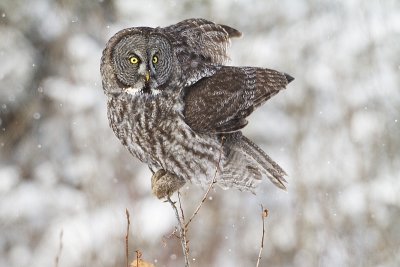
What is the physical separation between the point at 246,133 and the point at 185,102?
6253 mm

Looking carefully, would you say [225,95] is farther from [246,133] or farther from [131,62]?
[246,133]

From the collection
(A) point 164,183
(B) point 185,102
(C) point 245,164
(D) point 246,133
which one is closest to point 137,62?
(B) point 185,102

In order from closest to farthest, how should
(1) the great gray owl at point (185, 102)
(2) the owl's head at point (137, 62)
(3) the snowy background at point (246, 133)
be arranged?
(2) the owl's head at point (137, 62), (1) the great gray owl at point (185, 102), (3) the snowy background at point (246, 133)

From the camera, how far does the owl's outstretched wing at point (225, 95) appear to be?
8.82ft

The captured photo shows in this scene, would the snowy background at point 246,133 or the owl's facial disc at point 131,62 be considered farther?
the snowy background at point 246,133

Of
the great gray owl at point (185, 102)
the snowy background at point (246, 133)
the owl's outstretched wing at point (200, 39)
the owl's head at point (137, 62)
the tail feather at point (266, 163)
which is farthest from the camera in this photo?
the snowy background at point (246, 133)

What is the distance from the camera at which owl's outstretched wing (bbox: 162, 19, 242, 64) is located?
263cm

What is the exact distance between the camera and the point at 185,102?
8.83 ft

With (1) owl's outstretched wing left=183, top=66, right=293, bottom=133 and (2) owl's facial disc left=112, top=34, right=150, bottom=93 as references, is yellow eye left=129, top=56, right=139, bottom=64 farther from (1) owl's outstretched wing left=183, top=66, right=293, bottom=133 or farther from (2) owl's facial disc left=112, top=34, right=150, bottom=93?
(1) owl's outstretched wing left=183, top=66, right=293, bottom=133

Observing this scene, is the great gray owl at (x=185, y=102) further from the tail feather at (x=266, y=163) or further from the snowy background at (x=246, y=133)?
the snowy background at (x=246, y=133)

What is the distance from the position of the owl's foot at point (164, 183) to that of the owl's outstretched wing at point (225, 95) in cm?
21

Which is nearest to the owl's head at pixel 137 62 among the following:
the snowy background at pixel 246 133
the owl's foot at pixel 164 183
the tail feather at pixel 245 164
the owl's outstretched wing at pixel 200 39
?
the owl's outstretched wing at pixel 200 39

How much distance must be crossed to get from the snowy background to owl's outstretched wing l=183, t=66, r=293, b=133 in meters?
3.68

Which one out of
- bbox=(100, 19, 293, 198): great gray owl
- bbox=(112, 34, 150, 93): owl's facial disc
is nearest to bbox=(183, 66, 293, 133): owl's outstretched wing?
bbox=(100, 19, 293, 198): great gray owl
